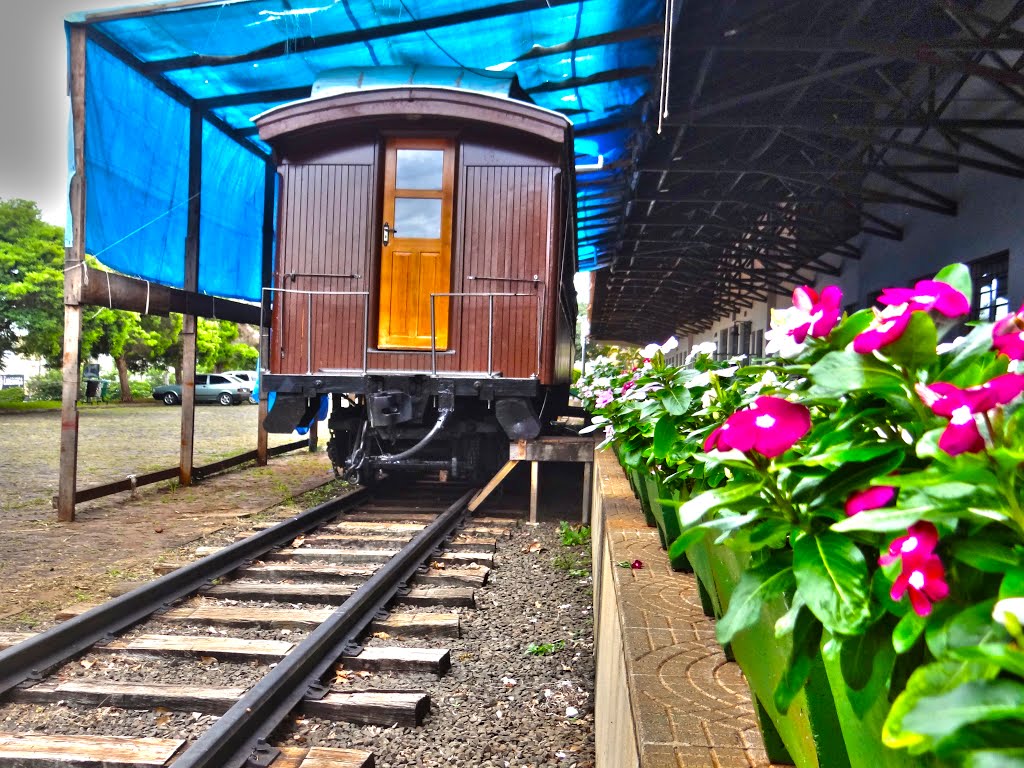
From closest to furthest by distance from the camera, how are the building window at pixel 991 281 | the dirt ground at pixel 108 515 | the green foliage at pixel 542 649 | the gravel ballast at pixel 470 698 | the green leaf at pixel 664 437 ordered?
the green leaf at pixel 664 437 < the gravel ballast at pixel 470 698 < the green foliage at pixel 542 649 < the dirt ground at pixel 108 515 < the building window at pixel 991 281

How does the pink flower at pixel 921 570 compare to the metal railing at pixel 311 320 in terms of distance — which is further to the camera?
the metal railing at pixel 311 320

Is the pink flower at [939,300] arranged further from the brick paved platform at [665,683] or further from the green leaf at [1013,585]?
the brick paved platform at [665,683]

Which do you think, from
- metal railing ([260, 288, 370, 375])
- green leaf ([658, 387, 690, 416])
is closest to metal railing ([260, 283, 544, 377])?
metal railing ([260, 288, 370, 375])

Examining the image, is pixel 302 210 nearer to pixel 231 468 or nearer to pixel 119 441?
pixel 231 468

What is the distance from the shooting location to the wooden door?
6.98m

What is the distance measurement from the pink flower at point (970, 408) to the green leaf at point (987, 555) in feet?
0.26

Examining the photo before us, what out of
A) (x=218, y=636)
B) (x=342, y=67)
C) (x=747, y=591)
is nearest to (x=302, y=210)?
(x=342, y=67)

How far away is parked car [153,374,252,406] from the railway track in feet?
93.2

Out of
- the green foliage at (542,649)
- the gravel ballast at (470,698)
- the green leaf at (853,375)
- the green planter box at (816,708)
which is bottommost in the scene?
the gravel ballast at (470,698)

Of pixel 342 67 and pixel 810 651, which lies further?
pixel 342 67

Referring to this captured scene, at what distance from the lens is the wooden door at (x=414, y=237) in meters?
6.98

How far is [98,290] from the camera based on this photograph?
6621 millimetres

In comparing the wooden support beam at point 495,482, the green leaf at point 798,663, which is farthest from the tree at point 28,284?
the green leaf at point 798,663

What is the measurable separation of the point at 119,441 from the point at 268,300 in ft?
22.1
